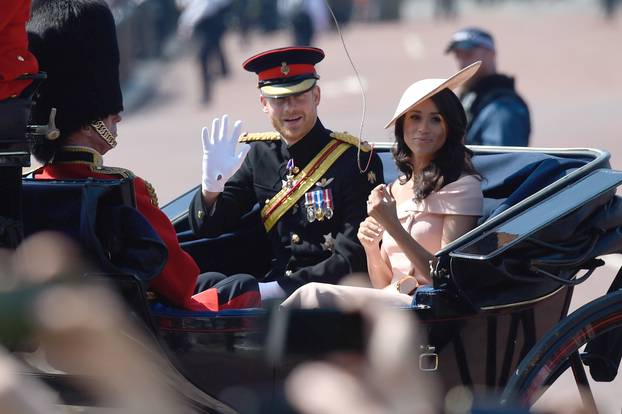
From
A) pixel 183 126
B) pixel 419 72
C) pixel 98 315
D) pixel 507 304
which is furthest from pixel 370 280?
pixel 419 72

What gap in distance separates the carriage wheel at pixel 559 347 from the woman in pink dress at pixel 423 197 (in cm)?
48

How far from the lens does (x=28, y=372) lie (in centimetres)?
311

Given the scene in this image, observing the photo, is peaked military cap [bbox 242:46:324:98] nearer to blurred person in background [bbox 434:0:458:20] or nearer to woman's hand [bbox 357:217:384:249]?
woman's hand [bbox 357:217:384:249]

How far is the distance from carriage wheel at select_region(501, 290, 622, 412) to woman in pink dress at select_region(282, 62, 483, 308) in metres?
0.48

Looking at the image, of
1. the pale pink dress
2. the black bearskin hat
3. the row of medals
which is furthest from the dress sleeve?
the black bearskin hat

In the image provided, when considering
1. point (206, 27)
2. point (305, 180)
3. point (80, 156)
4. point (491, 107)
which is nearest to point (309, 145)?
point (305, 180)

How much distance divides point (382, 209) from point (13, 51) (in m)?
1.19

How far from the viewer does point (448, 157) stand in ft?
13.4

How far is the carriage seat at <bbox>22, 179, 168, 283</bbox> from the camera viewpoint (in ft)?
10.8

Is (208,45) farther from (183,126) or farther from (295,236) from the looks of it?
(295,236)

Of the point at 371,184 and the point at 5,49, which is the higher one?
the point at 5,49

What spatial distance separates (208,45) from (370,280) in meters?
11.3

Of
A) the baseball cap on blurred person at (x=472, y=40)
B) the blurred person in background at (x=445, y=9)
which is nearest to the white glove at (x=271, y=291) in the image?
the baseball cap on blurred person at (x=472, y=40)

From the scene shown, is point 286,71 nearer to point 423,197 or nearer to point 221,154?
point 221,154
